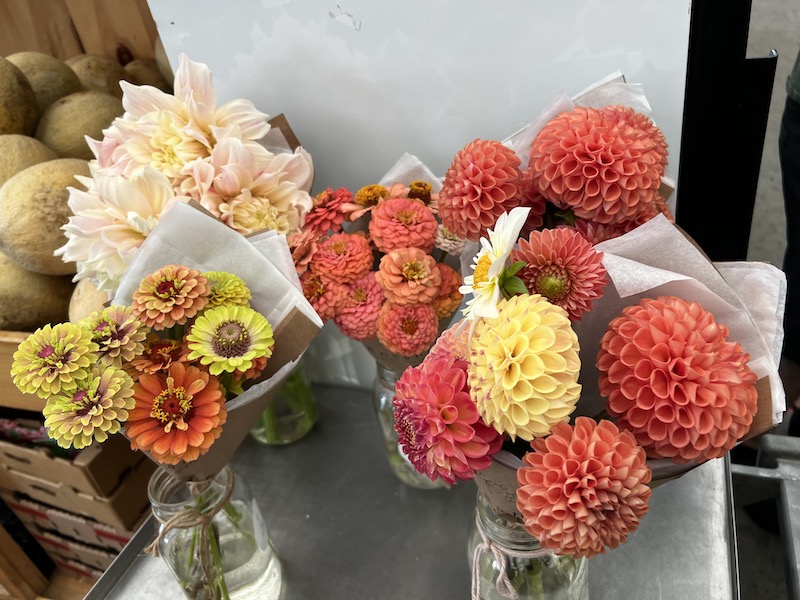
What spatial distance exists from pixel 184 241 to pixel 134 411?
0.15 meters

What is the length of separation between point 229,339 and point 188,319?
5cm

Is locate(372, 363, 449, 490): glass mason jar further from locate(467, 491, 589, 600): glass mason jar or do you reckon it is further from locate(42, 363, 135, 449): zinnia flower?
locate(42, 363, 135, 449): zinnia flower

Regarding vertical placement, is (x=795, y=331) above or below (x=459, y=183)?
below

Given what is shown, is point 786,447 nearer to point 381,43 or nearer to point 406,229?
point 406,229

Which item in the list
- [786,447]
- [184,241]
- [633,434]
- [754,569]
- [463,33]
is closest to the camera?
[633,434]

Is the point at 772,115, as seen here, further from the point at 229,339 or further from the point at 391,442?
the point at 229,339

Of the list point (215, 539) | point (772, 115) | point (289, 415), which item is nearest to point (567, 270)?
point (215, 539)

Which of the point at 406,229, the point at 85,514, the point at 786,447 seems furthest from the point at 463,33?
the point at 85,514

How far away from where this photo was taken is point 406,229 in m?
0.59

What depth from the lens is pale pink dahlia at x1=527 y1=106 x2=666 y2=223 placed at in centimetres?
41

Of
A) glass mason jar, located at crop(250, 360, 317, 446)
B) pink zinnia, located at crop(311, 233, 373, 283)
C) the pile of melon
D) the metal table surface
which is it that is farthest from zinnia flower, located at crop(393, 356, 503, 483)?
the pile of melon

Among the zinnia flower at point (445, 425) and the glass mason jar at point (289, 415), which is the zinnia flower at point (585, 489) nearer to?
the zinnia flower at point (445, 425)

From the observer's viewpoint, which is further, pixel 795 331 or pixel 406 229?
pixel 795 331

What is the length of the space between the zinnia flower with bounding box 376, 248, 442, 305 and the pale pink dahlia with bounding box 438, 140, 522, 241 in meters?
0.10
